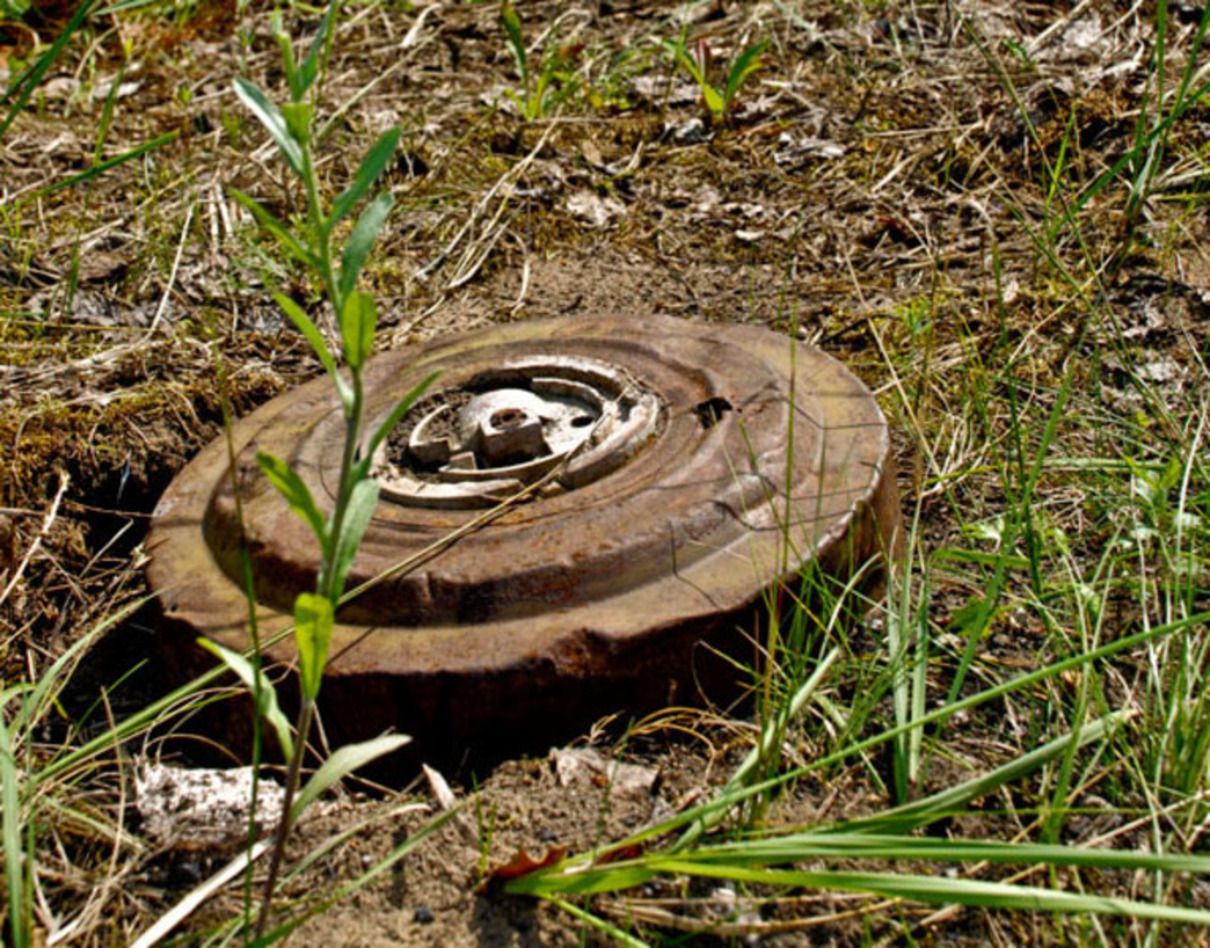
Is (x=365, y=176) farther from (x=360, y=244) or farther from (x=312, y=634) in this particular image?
(x=312, y=634)

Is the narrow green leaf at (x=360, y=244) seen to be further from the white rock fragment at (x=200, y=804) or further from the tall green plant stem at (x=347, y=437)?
the white rock fragment at (x=200, y=804)

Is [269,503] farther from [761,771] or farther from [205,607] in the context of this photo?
[761,771]

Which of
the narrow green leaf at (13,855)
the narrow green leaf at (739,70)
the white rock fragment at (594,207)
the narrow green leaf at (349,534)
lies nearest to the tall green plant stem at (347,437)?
the narrow green leaf at (349,534)

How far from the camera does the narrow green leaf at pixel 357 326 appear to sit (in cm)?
124

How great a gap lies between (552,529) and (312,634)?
2.49 ft

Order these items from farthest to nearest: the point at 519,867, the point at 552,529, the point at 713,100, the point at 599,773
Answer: the point at 713,100 → the point at 552,529 → the point at 599,773 → the point at 519,867

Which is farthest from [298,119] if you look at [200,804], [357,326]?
[200,804]

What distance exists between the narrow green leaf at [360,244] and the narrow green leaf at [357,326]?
14 mm

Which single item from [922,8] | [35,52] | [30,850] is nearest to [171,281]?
[35,52]

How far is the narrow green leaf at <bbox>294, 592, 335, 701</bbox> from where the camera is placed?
1.30 metres

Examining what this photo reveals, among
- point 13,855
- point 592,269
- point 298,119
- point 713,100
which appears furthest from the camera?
point 713,100

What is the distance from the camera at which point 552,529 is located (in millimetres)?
2049

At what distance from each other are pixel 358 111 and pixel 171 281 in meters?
1.04

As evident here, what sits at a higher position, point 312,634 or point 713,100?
point 312,634
